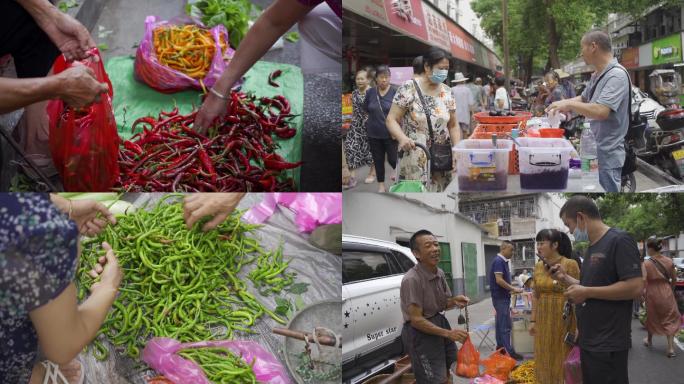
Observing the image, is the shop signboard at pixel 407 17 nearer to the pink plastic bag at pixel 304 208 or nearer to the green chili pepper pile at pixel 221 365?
the pink plastic bag at pixel 304 208

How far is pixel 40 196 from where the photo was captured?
2420 mm

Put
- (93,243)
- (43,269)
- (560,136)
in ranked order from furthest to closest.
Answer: (93,243) → (560,136) → (43,269)

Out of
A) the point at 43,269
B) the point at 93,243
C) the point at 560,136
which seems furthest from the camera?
the point at 93,243

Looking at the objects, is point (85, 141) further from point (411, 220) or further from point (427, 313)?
point (427, 313)

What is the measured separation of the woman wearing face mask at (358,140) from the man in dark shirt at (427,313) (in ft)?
1.12

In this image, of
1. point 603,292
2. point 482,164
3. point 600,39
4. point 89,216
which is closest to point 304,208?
point 482,164

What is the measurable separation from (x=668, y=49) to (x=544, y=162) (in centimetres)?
62

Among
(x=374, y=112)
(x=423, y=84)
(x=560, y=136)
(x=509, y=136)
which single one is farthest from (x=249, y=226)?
(x=560, y=136)

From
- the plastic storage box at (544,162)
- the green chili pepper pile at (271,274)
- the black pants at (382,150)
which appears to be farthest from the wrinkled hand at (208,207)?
the plastic storage box at (544,162)

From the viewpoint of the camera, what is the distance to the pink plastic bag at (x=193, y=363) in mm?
2678

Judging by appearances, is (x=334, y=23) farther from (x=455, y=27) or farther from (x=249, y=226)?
(x=249, y=226)

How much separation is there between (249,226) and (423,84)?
3.04ft

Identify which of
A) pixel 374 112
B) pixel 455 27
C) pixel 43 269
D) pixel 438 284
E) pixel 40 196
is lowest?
pixel 438 284

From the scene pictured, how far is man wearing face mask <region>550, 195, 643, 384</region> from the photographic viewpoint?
2537 mm
